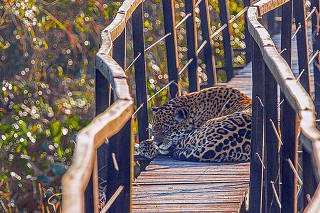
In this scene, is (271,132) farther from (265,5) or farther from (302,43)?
(302,43)

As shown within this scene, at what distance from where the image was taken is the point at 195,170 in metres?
5.47

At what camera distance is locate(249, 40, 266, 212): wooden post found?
15.2 ft

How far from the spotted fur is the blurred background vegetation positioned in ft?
6.03

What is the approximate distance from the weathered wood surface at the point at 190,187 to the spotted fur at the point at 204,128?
11 cm

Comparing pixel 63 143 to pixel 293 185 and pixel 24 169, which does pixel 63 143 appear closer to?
pixel 24 169

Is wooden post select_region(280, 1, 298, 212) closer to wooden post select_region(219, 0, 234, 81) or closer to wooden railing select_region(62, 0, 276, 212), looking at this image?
wooden railing select_region(62, 0, 276, 212)

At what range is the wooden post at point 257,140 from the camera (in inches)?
182

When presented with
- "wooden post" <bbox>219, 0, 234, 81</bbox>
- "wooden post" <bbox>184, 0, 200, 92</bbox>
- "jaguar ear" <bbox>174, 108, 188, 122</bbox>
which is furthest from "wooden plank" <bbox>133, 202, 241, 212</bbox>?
"wooden post" <bbox>219, 0, 234, 81</bbox>

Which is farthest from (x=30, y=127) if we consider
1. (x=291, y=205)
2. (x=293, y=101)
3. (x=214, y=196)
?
(x=293, y=101)

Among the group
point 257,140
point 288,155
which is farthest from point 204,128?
point 288,155

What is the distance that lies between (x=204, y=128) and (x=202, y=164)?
1.52ft

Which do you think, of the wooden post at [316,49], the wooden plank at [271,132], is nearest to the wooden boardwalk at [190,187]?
the wooden plank at [271,132]

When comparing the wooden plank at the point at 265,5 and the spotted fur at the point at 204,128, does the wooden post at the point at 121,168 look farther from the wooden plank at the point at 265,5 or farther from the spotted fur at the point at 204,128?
the spotted fur at the point at 204,128

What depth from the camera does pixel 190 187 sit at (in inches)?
199
